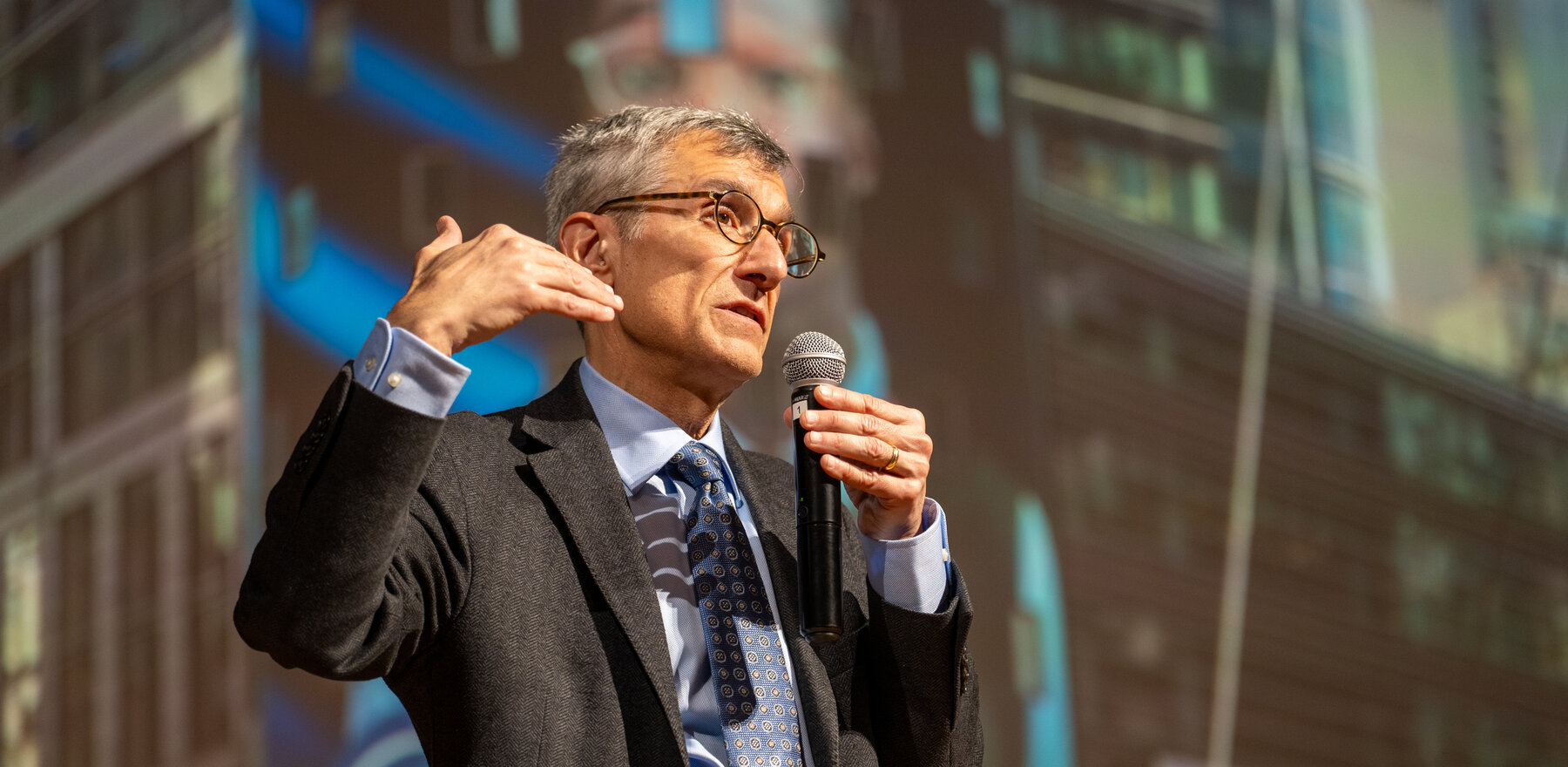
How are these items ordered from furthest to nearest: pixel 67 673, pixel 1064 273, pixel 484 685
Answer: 1. pixel 1064 273
2. pixel 67 673
3. pixel 484 685

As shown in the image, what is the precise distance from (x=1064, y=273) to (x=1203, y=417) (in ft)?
1.80

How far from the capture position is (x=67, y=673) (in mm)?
2875

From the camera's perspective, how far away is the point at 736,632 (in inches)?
61.2

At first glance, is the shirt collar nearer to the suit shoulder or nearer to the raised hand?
the suit shoulder

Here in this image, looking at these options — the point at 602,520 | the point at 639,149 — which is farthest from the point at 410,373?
the point at 639,149

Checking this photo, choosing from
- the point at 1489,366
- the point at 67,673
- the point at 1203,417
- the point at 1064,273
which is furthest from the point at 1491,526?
the point at 67,673

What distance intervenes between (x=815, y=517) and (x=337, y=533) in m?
0.52

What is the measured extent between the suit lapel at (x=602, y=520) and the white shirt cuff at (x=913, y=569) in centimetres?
28

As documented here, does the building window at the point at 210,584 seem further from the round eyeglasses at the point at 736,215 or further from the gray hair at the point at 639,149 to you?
the round eyeglasses at the point at 736,215

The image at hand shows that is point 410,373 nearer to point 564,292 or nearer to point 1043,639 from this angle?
point 564,292

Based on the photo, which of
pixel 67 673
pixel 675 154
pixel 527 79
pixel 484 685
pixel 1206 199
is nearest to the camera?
pixel 484 685

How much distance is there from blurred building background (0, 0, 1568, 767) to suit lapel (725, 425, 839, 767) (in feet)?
4.23

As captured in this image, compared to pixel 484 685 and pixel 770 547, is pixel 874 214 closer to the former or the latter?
pixel 770 547

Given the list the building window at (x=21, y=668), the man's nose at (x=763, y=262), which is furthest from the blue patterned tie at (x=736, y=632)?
the building window at (x=21, y=668)
